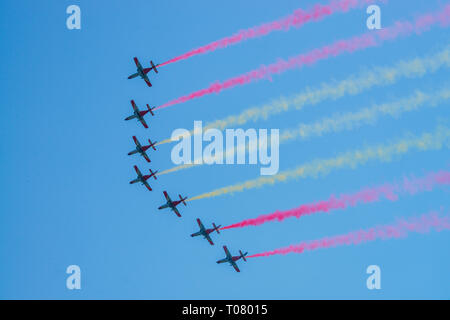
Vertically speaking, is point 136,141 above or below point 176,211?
above

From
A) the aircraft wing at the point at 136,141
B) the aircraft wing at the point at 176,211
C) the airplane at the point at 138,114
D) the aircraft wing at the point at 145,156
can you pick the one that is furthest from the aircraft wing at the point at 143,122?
the aircraft wing at the point at 176,211

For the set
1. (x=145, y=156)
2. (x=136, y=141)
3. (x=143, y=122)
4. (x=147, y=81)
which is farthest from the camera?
(x=145, y=156)

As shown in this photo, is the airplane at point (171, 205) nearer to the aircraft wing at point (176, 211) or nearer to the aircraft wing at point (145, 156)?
the aircraft wing at point (176, 211)

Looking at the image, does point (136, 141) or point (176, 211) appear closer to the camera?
point (136, 141)

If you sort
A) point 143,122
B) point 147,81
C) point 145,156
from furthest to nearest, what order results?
point 145,156, point 143,122, point 147,81

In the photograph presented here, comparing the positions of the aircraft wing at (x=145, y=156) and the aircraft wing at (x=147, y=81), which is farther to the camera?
the aircraft wing at (x=145, y=156)

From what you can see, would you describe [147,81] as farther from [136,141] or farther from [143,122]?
[136,141]

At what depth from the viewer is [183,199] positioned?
52062 millimetres

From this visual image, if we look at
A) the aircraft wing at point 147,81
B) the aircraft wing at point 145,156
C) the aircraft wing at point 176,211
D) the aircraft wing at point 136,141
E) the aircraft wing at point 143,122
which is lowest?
the aircraft wing at point 176,211

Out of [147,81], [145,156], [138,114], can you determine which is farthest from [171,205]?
[147,81]

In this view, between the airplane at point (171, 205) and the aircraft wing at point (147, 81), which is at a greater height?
the aircraft wing at point (147, 81)

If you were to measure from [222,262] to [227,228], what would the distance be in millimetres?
5645

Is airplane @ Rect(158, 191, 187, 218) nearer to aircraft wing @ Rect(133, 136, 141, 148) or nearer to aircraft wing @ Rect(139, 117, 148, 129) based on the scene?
aircraft wing @ Rect(133, 136, 141, 148)
